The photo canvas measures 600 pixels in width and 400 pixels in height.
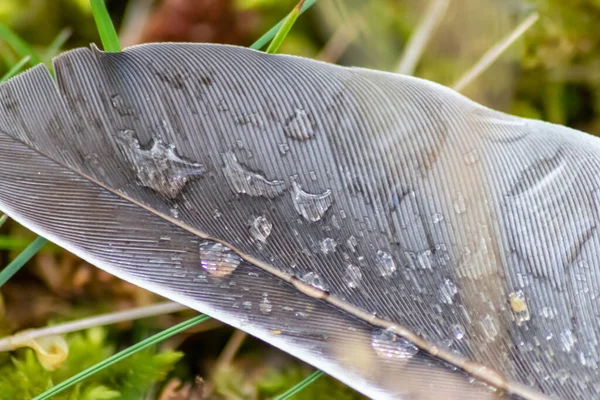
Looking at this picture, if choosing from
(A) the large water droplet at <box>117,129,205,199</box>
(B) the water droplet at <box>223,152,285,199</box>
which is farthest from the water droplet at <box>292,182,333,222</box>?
(A) the large water droplet at <box>117,129,205,199</box>

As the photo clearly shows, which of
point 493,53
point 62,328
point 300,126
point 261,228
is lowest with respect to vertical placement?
point 62,328

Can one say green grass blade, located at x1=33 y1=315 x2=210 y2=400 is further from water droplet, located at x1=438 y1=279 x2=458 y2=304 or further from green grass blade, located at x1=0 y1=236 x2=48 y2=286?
water droplet, located at x1=438 y1=279 x2=458 y2=304

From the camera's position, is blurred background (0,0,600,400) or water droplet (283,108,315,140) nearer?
water droplet (283,108,315,140)

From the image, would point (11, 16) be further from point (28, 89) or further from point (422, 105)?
point (422, 105)

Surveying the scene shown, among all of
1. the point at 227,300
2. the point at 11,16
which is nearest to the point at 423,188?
the point at 227,300

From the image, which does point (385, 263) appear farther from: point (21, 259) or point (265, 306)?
point (21, 259)

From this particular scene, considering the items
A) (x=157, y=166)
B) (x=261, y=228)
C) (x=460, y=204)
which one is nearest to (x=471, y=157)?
(x=460, y=204)

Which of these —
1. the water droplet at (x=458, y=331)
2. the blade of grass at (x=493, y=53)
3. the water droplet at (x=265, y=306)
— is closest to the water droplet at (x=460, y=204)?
the water droplet at (x=458, y=331)

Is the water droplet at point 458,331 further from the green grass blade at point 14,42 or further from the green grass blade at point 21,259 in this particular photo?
the green grass blade at point 14,42
